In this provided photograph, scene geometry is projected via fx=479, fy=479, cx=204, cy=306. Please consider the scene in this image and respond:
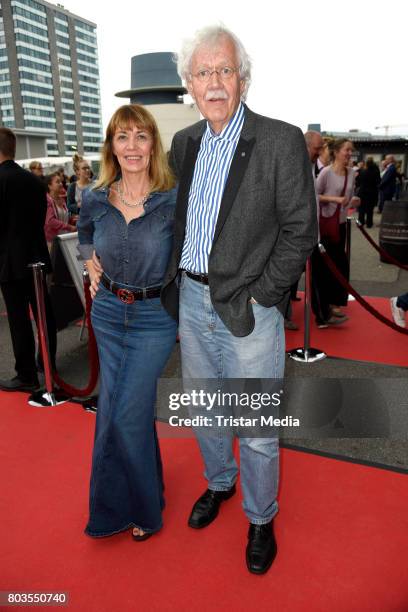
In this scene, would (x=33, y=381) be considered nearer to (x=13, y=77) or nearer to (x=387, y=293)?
(x=387, y=293)

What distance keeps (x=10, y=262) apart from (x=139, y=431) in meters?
2.19

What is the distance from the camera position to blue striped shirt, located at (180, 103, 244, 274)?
1941mm

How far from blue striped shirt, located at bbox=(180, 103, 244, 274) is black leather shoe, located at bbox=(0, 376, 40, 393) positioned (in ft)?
8.22

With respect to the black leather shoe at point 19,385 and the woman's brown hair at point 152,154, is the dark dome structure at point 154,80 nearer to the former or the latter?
the black leather shoe at point 19,385

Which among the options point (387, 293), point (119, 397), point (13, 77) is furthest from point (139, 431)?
point (13, 77)

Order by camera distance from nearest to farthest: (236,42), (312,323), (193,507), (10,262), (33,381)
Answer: (236,42)
(193,507)
(10,262)
(33,381)
(312,323)

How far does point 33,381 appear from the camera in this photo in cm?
404

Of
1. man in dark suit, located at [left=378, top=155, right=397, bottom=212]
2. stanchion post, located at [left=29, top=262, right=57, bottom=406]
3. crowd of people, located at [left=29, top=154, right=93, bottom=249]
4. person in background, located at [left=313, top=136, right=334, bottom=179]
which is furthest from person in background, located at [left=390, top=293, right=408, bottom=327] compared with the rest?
man in dark suit, located at [left=378, top=155, right=397, bottom=212]

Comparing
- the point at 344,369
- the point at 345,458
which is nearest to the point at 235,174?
the point at 345,458

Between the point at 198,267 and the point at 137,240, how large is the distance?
0.96ft

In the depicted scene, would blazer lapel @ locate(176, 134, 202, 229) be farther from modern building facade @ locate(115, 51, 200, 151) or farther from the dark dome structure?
the dark dome structure

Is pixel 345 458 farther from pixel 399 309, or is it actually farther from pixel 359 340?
pixel 399 309

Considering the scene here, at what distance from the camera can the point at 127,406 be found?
210 centimetres

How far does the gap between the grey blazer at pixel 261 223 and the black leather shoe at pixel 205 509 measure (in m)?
1.01
